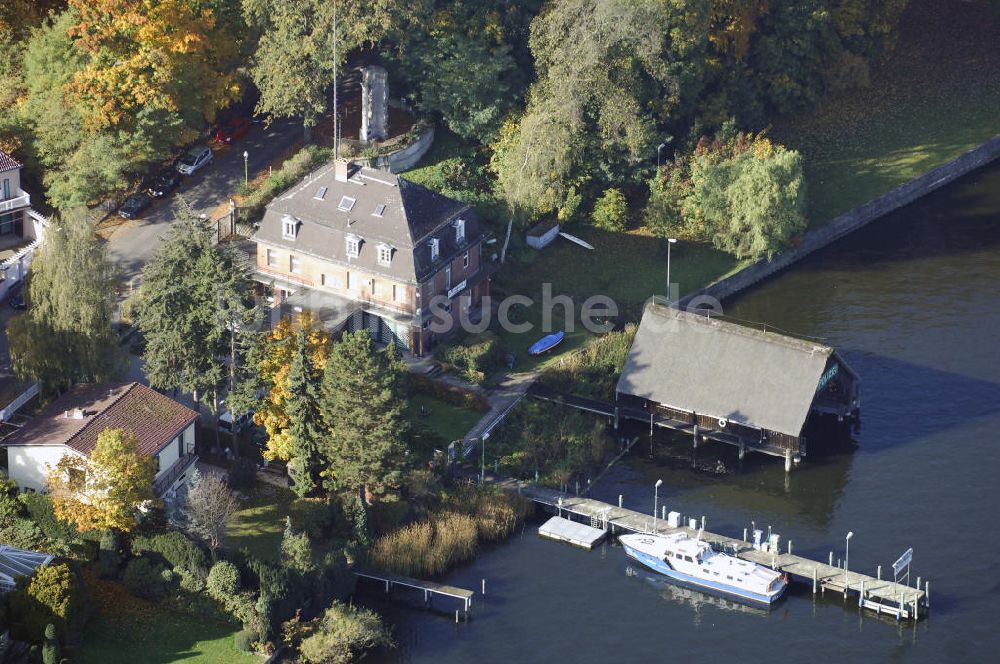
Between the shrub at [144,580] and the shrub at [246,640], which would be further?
the shrub at [144,580]

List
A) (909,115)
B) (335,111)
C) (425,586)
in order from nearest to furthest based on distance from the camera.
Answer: (425,586)
(335,111)
(909,115)

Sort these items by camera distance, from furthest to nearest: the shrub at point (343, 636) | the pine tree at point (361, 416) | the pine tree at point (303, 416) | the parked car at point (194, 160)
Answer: the parked car at point (194, 160) → the pine tree at point (303, 416) → the pine tree at point (361, 416) → the shrub at point (343, 636)

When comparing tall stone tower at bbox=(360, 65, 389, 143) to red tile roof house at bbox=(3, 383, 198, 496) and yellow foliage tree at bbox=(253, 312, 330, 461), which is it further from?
red tile roof house at bbox=(3, 383, 198, 496)

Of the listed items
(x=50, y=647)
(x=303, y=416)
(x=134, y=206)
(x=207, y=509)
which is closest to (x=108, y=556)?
(x=207, y=509)

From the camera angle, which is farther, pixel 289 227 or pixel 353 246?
pixel 289 227

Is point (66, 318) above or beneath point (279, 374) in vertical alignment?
above

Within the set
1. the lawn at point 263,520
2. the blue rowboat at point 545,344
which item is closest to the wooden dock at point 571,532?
the lawn at point 263,520

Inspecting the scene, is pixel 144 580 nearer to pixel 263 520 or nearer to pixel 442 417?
pixel 263 520

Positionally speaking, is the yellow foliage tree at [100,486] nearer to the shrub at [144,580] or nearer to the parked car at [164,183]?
the shrub at [144,580]
